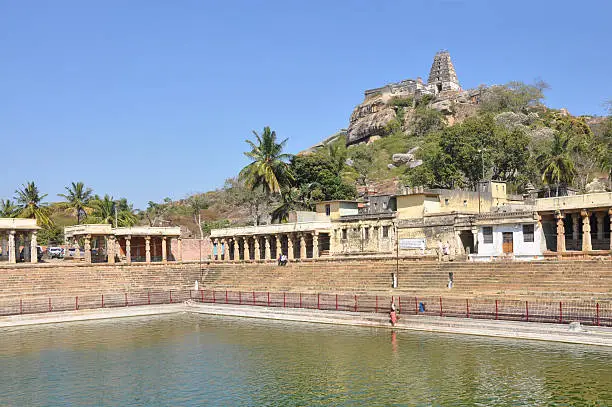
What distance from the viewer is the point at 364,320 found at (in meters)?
39.5

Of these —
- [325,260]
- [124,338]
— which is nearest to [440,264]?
[325,260]

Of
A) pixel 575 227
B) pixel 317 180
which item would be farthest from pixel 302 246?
pixel 575 227

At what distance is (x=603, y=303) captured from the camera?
1332 inches

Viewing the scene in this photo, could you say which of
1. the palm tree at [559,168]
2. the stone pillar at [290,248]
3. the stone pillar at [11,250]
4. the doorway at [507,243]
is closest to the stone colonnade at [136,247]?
the stone pillar at [11,250]

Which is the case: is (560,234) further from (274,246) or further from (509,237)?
(274,246)

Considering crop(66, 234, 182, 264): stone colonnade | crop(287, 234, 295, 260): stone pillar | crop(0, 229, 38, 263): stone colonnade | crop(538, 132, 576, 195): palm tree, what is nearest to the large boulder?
crop(538, 132, 576, 195): palm tree

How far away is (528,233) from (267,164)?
3361cm

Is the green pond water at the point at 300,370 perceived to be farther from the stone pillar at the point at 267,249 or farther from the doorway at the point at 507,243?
the stone pillar at the point at 267,249

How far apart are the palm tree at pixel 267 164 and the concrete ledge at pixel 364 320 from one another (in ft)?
79.7

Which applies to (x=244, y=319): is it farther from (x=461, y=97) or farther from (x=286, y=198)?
(x=461, y=97)

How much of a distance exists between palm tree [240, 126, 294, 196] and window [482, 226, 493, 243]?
28660mm

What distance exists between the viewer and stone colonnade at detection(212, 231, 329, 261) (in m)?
63.6

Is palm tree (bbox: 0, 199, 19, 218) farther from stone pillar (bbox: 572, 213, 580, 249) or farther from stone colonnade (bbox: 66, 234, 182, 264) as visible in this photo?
stone pillar (bbox: 572, 213, 580, 249)

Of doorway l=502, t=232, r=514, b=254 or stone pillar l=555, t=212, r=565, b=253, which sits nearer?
stone pillar l=555, t=212, r=565, b=253
